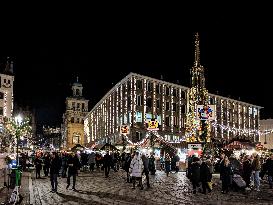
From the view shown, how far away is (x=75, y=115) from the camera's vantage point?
113 metres

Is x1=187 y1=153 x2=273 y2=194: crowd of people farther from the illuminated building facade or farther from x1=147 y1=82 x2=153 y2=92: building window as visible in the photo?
x1=147 y1=82 x2=153 y2=92: building window

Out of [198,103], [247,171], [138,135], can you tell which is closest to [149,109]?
[138,135]

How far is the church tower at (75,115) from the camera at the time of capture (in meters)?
112

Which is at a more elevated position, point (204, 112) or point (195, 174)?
point (204, 112)

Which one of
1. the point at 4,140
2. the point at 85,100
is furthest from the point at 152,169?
the point at 85,100

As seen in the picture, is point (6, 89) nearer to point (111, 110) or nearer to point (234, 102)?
point (111, 110)

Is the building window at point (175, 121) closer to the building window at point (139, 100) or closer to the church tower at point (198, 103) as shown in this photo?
the building window at point (139, 100)

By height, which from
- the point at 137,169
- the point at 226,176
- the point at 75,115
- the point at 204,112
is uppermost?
the point at 75,115

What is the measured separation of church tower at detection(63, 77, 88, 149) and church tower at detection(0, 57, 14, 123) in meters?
34.3

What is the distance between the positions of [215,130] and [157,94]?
21.9 meters

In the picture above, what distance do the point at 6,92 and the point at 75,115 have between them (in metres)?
38.6

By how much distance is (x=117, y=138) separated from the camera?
71.9m

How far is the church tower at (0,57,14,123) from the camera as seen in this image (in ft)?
241

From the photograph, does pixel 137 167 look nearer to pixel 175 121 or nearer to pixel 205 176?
pixel 205 176
